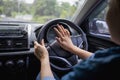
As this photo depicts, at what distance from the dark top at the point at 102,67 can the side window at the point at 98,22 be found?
5.94ft

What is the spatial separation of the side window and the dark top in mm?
1810

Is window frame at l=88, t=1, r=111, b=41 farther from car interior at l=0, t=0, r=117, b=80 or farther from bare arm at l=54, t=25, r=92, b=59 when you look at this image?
bare arm at l=54, t=25, r=92, b=59

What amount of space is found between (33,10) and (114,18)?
171 centimetres

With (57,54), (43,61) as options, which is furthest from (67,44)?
(43,61)

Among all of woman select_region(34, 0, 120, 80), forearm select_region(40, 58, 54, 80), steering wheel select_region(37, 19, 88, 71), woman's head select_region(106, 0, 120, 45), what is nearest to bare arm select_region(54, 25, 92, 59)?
steering wheel select_region(37, 19, 88, 71)

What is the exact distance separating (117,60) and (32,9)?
1.75m

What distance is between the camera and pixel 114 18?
1119mm

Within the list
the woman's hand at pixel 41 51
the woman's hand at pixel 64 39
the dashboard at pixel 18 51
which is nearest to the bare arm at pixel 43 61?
the woman's hand at pixel 41 51

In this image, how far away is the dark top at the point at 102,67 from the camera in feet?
3.68

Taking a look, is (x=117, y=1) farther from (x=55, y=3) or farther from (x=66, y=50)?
(x=55, y=3)

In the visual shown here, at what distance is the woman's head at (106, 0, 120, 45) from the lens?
1.10m

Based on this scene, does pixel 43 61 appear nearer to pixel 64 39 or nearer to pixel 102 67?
pixel 64 39

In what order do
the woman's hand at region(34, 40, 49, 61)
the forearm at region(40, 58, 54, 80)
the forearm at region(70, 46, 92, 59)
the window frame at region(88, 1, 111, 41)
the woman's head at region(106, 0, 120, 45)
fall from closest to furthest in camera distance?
1. the woman's head at region(106, 0, 120, 45)
2. the forearm at region(40, 58, 54, 80)
3. the woman's hand at region(34, 40, 49, 61)
4. the forearm at region(70, 46, 92, 59)
5. the window frame at region(88, 1, 111, 41)

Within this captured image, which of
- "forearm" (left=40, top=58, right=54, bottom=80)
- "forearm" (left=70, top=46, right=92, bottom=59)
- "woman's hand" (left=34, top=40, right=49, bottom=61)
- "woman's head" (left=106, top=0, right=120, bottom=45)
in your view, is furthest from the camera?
"forearm" (left=70, top=46, right=92, bottom=59)
